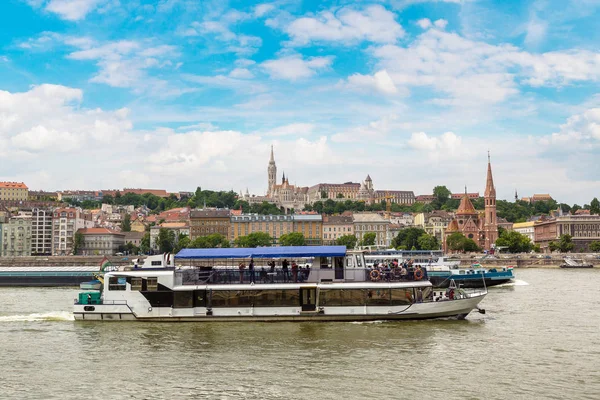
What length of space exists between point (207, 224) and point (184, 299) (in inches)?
5109

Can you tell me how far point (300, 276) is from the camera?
30953 mm

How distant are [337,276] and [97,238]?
125 m

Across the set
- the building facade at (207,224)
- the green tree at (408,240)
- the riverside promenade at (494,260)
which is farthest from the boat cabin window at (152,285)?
the building facade at (207,224)

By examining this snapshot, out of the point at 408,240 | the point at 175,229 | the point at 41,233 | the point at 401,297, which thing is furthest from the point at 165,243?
the point at 401,297

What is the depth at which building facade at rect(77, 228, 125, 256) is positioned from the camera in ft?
472

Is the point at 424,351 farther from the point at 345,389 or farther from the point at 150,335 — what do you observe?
the point at 150,335

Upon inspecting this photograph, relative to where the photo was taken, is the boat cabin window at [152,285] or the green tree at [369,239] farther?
the green tree at [369,239]

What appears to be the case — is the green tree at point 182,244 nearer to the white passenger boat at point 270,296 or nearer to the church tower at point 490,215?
the church tower at point 490,215

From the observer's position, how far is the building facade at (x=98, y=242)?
144 metres

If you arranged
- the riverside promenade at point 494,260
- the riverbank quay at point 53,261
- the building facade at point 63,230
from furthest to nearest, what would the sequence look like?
1. the building facade at point 63,230
2. the riverside promenade at point 494,260
3. the riverbank quay at point 53,261

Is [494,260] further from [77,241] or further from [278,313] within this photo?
[278,313]

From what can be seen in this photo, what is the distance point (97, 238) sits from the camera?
148m

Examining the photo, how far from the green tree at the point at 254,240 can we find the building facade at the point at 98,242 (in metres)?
26.9

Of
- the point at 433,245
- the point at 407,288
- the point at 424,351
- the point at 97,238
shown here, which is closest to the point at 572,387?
the point at 424,351
